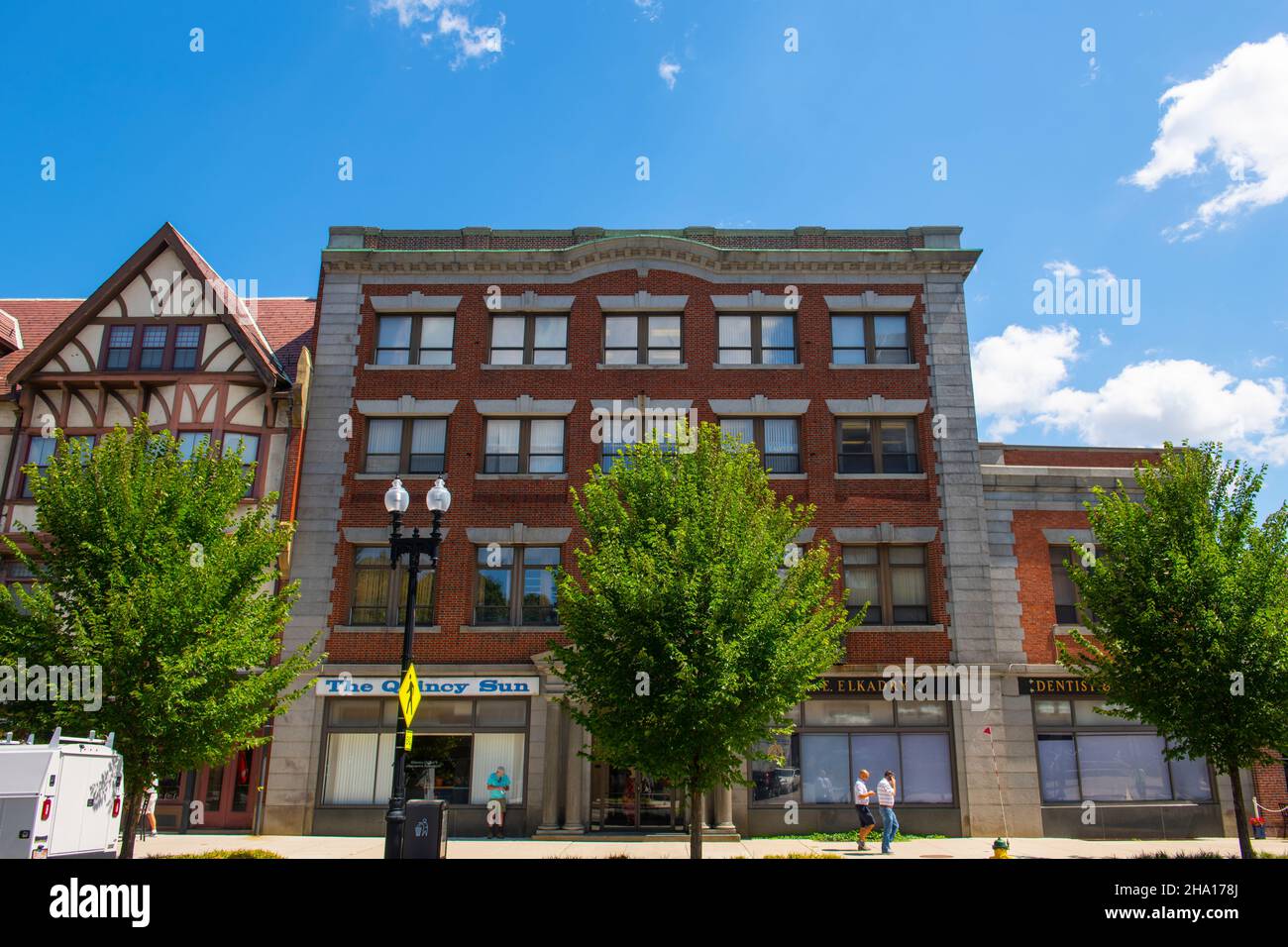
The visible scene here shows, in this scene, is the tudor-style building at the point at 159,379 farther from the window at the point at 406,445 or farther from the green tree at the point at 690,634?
the green tree at the point at 690,634

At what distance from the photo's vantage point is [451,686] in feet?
70.5

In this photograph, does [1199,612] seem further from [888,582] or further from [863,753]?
[863,753]

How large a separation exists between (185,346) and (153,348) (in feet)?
3.05

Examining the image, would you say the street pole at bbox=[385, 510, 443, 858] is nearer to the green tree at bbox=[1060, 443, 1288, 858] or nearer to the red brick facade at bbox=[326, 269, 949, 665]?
the red brick facade at bbox=[326, 269, 949, 665]

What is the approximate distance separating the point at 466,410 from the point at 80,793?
515 inches

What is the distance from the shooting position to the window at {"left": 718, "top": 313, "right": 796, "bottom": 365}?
24.4 metres

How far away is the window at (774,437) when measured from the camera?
23531 millimetres

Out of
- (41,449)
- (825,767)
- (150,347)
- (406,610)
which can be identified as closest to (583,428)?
(406,610)

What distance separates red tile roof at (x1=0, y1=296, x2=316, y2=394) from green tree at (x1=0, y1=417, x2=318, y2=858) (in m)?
9.14

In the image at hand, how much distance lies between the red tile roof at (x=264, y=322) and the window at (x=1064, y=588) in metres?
21.4
